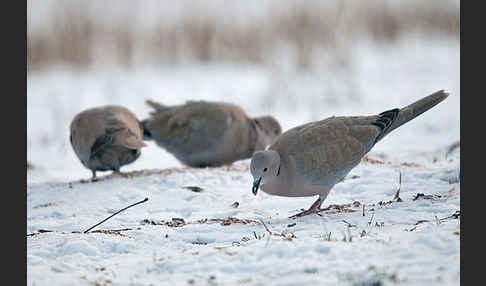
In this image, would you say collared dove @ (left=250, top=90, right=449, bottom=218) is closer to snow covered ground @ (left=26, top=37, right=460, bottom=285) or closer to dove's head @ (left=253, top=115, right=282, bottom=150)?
snow covered ground @ (left=26, top=37, right=460, bottom=285)

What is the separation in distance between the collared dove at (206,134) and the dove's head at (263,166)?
2874 mm

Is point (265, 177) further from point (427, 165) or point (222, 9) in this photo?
point (222, 9)

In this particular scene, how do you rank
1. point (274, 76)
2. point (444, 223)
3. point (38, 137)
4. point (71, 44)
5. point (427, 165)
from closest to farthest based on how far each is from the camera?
1. point (444, 223)
2. point (427, 165)
3. point (38, 137)
4. point (274, 76)
5. point (71, 44)

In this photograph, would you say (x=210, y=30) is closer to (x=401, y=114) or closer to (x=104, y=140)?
(x=104, y=140)

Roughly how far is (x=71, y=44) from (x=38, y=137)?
4.09m

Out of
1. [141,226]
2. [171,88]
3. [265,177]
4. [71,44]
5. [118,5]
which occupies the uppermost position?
[118,5]

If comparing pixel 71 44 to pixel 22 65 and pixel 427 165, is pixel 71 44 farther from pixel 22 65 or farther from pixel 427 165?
pixel 22 65

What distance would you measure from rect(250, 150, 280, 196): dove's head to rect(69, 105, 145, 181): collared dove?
2.39 metres

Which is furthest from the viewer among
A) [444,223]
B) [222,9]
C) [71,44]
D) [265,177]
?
[222,9]

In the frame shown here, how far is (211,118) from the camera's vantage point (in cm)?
746

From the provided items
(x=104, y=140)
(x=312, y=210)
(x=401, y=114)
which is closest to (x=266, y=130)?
(x=104, y=140)

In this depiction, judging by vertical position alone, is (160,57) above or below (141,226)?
above

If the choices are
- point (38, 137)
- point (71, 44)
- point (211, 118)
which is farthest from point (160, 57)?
point (211, 118)

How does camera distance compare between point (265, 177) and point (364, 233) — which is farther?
point (265, 177)
